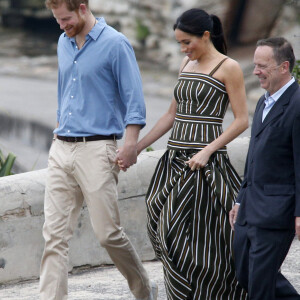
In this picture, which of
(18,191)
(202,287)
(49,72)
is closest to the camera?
(202,287)

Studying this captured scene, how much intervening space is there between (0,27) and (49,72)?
41.7 inches

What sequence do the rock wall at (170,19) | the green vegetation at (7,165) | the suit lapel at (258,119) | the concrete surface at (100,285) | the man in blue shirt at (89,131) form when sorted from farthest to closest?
the rock wall at (170,19) < the green vegetation at (7,165) < the concrete surface at (100,285) < the man in blue shirt at (89,131) < the suit lapel at (258,119)

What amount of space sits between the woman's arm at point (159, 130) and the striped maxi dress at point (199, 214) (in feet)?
0.59

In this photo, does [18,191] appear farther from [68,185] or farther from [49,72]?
[49,72]

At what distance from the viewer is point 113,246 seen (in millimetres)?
4324

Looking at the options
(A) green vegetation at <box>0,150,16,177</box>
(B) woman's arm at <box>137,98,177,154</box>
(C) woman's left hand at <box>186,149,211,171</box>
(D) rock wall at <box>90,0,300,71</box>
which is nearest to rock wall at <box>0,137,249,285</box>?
(A) green vegetation at <box>0,150,16,177</box>

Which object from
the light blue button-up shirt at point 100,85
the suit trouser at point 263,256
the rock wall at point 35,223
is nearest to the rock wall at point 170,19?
the rock wall at point 35,223

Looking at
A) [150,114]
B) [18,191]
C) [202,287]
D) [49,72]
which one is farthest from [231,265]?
[49,72]

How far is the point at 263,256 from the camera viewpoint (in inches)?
145

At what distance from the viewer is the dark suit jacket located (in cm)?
363

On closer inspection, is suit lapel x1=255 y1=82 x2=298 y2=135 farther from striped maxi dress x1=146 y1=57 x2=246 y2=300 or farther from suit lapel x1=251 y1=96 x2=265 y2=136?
striped maxi dress x1=146 y1=57 x2=246 y2=300

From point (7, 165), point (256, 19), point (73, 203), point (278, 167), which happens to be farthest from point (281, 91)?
point (256, 19)

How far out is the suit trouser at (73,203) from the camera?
4254mm

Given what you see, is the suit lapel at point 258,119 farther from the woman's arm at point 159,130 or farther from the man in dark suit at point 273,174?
the woman's arm at point 159,130
